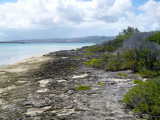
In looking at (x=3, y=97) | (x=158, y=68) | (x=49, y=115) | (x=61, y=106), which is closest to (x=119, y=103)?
(x=61, y=106)

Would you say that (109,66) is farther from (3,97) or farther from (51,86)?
(3,97)

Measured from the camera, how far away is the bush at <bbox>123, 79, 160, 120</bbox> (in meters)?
5.66

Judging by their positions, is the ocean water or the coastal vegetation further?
the ocean water

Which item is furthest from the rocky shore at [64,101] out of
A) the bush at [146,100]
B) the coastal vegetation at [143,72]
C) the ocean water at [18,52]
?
the ocean water at [18,52]

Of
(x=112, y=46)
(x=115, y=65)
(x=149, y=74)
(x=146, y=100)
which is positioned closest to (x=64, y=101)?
(x=146, y=100)

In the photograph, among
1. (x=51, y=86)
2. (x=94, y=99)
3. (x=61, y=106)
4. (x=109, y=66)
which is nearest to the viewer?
(x=61, y=106)

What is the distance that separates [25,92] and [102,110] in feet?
14.6

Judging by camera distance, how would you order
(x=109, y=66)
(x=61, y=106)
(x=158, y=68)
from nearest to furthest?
1. (x=61, y=106)
2. (x=158, y=68)
3. (x=109, y=66)

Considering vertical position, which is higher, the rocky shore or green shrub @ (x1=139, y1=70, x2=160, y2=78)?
green shrub @ (x1=139, y1=70, x2=160, y2=78)

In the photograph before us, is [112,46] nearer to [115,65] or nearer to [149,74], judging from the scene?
[115,65]

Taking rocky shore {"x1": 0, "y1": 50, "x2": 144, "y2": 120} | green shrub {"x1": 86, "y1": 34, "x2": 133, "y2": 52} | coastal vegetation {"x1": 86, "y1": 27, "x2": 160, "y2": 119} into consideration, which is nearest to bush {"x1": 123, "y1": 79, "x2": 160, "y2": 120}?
coastal vegetation {"x1": 86, "y1": 27, "x2": 160, "y2": 119}

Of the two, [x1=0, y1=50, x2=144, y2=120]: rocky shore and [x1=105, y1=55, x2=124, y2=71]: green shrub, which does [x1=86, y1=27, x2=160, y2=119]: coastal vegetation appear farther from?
[x1=0, y1=50, x2=144, y2=120]: rocky shore

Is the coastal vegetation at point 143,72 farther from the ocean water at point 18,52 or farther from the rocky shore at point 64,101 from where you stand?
the ocean water at point 18,52

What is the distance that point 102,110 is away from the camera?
6.50 metres
